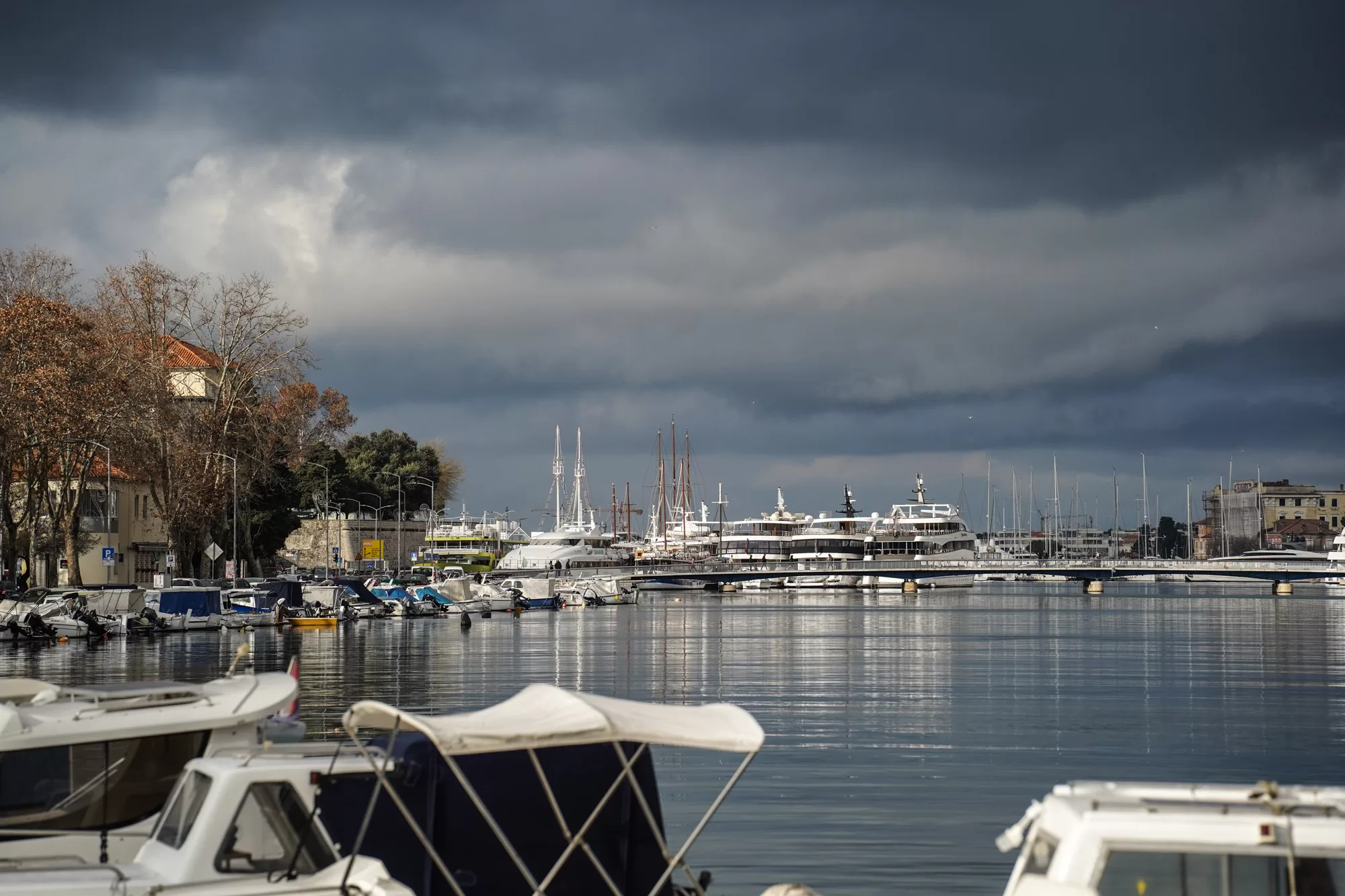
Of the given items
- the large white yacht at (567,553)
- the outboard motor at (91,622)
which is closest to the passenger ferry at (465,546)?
the large white yacht at (567,553)

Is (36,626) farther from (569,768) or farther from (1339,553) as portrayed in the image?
(1339,553)

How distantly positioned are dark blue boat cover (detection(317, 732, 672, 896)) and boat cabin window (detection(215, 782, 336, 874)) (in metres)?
0.75

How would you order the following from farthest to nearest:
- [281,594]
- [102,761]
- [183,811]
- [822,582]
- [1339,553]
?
[822,582] < [1339,553] < [281,594] < [102,761] < [183,811]

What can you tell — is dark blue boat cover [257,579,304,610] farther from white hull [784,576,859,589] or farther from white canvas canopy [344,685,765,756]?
white hull [784,576,859,589]

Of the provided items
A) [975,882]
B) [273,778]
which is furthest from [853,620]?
[273,778]

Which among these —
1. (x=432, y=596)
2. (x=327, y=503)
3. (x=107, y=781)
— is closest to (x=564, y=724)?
(x=107, y=781)

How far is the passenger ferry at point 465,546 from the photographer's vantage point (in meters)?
160

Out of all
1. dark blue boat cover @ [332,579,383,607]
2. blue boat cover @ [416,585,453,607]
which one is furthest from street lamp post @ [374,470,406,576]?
dark blue boat cover @ [332,579,383,607]

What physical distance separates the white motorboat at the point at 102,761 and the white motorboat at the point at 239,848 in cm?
123

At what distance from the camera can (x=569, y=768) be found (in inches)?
468

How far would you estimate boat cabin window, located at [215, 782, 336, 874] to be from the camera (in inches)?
413

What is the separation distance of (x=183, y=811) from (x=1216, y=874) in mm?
7170

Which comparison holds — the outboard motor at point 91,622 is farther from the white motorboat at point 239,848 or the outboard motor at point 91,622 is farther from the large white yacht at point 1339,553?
the large white yacht at point 1339,553

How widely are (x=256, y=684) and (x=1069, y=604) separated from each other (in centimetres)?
10306
